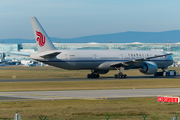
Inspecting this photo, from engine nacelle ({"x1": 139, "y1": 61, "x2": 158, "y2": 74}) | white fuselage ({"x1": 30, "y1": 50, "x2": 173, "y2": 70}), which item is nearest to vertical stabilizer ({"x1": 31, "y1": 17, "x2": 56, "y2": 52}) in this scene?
white fuselage ({"x1": 30, "y1": 50, "x2": 173, "y2": 70})

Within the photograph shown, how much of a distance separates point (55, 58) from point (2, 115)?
34616 millimetres

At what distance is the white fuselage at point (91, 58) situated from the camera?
56.1 metres

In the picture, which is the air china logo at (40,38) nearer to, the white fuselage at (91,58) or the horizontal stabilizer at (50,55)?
the white fuselage at (91,58)

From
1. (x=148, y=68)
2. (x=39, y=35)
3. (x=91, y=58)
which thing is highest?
(x=39, y=35)

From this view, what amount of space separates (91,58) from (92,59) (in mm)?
282

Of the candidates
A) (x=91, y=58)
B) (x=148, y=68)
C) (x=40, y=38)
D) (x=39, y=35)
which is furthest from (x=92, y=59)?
(x=148, y=68)

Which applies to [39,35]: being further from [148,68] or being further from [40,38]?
[148,68]

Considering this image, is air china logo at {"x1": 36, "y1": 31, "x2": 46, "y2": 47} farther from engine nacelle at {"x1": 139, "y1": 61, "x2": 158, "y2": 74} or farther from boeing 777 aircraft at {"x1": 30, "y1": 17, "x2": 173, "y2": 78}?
engine nacelle at {"x1": 139, "y1": 61, "x2": 158, "y2": 74}

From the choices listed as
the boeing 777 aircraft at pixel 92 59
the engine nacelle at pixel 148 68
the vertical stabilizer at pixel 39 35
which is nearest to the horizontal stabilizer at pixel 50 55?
the boeing 777 aircraft at pixel 92 59

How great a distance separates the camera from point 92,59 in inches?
2361

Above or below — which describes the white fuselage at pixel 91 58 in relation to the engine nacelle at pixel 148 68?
above

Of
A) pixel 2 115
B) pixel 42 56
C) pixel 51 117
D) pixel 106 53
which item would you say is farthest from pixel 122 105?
pixel 106 53

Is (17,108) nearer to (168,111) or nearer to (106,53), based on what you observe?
(168,111)

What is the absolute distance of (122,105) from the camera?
26.1 meters
